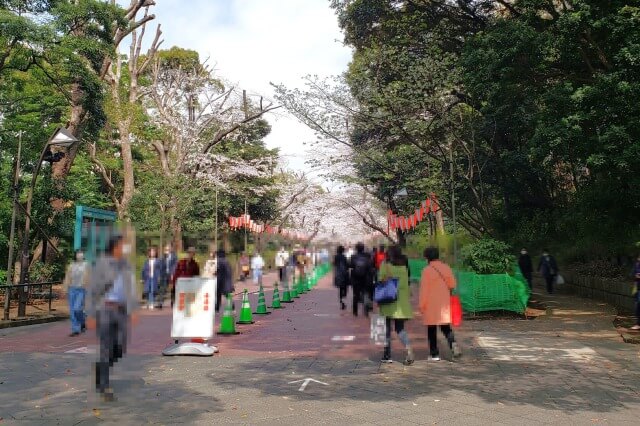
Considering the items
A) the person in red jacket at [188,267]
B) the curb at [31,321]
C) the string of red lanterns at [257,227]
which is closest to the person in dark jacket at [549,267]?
the person in red jacket at [188,267]

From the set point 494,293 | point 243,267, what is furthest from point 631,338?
point 243,267

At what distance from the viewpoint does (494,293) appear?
13.3 metres

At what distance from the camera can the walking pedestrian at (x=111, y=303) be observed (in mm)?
5539

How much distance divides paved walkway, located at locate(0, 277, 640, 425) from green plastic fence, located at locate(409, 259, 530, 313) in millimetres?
1992

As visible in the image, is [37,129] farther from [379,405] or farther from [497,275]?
[379,405]

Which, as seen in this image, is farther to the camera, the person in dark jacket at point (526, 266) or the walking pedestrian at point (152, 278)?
the person in dark jacket at point (526, 266)

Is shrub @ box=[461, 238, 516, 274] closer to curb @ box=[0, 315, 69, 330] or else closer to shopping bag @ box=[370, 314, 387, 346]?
shopping bag @ box=[370, 314, 387, 346]

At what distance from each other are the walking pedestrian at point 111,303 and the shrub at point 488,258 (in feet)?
33.1

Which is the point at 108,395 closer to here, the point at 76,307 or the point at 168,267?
the point at 76,307

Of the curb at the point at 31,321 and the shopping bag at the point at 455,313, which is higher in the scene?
the shopping bag at the point at 455,313

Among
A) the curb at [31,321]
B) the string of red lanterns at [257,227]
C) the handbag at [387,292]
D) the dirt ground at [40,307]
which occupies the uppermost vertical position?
the string of red lanterns at [257,227]

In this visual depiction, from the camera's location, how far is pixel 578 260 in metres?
21.5

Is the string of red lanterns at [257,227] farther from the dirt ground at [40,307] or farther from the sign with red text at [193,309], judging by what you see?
the sign with red text at [193,309]

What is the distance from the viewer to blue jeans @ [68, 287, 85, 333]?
37.3ft
